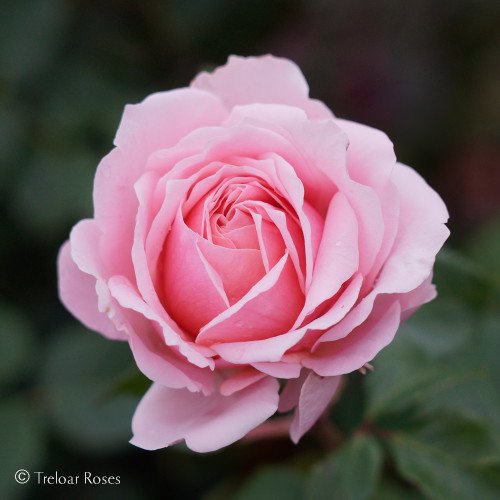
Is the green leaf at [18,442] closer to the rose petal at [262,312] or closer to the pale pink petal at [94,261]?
the pale pink petal at [94,261]

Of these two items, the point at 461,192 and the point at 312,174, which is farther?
the point at 461,192

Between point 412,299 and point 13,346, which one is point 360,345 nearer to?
point 412,299

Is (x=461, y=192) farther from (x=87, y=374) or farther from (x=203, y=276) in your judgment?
(x=203, y=276)

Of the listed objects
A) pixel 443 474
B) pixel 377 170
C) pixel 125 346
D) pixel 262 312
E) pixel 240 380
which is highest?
pixel 377 170

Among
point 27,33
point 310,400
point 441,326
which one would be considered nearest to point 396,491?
point 441,326

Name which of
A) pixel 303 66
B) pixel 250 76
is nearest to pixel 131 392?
pixel 250 76

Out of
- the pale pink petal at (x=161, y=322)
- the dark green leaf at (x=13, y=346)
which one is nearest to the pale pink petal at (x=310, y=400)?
the pale pink petal at (x=161, y=322)
